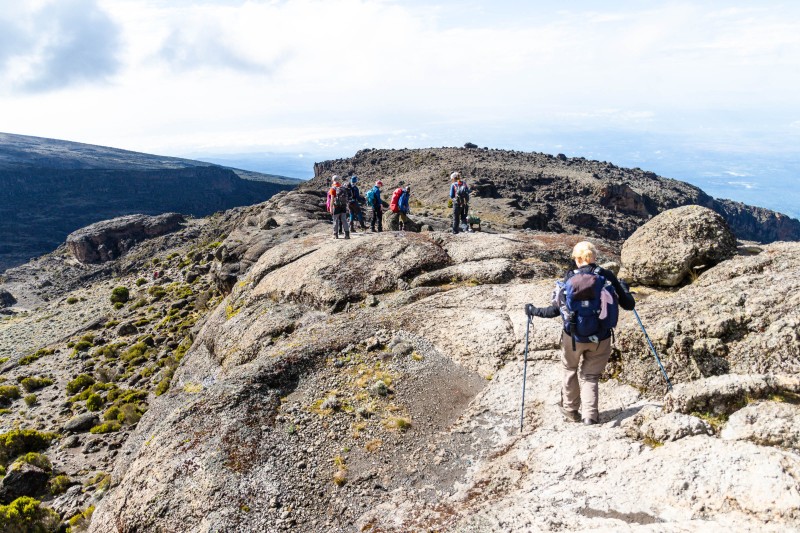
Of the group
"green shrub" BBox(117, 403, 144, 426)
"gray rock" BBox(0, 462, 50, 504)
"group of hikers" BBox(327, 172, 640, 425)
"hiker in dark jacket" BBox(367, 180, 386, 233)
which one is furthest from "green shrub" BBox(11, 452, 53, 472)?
"group of hikers" BBox(327, 172, 640, 425)

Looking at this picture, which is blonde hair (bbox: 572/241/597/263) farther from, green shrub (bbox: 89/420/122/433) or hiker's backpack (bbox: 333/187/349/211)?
green shrub (bbox: 89/420/122/433)

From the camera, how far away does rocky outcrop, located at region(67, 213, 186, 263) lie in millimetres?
127125

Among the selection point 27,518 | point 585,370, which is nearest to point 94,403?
point 27,518

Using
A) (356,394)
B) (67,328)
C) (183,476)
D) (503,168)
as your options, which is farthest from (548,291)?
(503,168)

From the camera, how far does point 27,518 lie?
73.2 feet

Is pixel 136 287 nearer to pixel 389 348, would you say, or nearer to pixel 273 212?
pixel 273 212

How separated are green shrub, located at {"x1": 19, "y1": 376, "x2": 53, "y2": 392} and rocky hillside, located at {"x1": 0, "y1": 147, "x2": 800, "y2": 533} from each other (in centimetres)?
2108

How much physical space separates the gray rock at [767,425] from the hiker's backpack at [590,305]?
8.02 ft

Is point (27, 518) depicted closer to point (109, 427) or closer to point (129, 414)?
point (109, 427)

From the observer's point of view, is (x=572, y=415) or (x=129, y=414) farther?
(x=129, y=414)

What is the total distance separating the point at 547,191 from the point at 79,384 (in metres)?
92.7

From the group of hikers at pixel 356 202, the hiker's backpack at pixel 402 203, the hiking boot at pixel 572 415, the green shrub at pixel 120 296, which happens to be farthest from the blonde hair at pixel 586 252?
the green shrub at pixel 120 296

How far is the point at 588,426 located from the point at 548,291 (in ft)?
27.2

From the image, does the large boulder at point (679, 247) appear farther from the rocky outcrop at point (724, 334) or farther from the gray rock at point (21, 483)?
the gray rock at point (21, 483)
